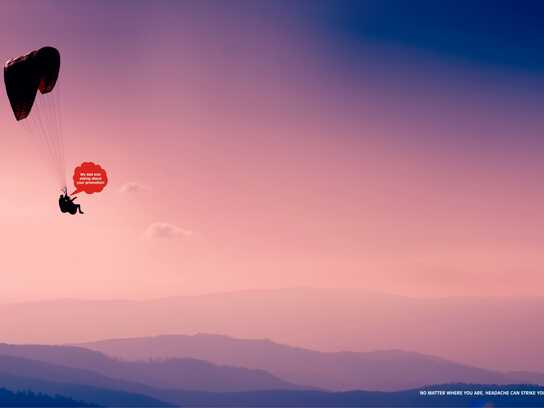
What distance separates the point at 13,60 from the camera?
34562 millimetres

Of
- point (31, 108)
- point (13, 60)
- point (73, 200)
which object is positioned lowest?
point (73, 200)

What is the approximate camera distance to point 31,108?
34.0 meters

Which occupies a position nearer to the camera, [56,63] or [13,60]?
[13,60]

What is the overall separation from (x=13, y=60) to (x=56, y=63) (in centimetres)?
317

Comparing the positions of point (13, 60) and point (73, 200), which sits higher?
point (13, 60)

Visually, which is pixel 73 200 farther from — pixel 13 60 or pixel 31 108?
pixel 13 60

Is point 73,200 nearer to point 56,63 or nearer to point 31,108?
point 31,108

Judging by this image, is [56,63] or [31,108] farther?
[56,63]

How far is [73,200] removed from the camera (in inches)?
1443

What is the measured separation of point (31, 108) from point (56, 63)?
4.95 meters

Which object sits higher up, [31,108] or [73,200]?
[31,108]

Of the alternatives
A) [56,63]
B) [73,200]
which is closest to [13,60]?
[56,63]

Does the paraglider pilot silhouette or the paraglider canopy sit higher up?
the paraglider canopy

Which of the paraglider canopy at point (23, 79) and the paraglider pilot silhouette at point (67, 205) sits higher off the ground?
the paraglider canopy at point (23, 79)
